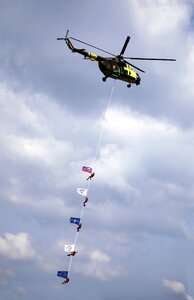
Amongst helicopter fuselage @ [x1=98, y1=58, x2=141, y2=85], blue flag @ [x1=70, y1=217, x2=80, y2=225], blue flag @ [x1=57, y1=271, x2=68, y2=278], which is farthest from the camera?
helicopter fuselage @ [x1=98, y1=58, x2=141, y2=85]

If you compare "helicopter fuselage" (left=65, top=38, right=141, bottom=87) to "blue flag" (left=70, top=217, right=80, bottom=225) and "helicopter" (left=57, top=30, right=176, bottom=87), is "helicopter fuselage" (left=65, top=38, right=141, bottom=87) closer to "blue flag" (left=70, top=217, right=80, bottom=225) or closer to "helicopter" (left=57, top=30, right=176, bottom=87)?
"helicopter" (left=57, top=30, right=176, bottom=87)

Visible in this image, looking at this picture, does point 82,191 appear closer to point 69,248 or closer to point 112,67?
point 69,248

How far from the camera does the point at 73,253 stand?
61.4 meters

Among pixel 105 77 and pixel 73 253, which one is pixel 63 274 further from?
pixel 105 77

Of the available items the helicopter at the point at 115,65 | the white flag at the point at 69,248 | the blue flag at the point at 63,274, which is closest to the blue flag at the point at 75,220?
the white flag at the point at 69,248

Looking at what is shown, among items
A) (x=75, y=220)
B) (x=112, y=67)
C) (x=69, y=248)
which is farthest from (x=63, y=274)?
(x=112, y=67)

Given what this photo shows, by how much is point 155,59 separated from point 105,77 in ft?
28.8

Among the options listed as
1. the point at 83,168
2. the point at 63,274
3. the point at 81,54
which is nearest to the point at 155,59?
the point at 81,54

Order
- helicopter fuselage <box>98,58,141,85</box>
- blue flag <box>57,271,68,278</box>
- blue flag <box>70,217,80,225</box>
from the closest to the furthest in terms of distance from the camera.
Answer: blue flag <box>57,271,68,278</box>
blue flag <box>70,217,80,225</box>
helicopter fuselage <box>98,58,141,85</box>

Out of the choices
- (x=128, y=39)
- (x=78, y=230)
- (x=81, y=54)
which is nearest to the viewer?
(x=78, y=230)

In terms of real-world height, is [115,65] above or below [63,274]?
above

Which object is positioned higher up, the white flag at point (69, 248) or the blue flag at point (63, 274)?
the white flag at point (69, 248)

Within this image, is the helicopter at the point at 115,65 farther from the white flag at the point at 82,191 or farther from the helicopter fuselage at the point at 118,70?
the white flag at the point at 82,191

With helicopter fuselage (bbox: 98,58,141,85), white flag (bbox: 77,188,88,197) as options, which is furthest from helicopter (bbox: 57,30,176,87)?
white flag (bbox: 77,188,88,197)
